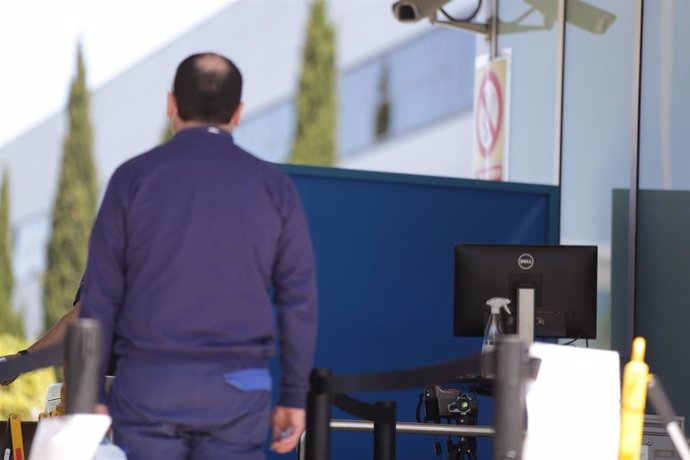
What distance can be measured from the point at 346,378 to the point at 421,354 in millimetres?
3010

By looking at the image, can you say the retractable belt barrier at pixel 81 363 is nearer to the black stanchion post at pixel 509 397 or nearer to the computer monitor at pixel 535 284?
the black stanchion post at pixel 509 397

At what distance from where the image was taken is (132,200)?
2734mm

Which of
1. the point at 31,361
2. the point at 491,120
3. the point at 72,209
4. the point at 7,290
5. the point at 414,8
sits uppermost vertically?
the point at 414,8

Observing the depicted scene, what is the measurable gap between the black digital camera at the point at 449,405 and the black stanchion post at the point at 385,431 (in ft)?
3.27

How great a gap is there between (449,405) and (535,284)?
2.07 ft

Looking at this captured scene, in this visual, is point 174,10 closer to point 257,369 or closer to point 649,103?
point 649,103

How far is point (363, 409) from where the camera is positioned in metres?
3.36

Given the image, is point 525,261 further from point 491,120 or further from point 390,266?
point 491,120

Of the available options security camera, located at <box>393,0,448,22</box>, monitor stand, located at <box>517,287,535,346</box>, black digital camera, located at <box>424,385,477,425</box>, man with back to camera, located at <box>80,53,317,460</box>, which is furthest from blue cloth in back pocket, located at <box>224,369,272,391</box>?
security camera, located at <box>393,0,448,22</box>

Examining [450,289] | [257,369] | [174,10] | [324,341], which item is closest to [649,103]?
[450,289]

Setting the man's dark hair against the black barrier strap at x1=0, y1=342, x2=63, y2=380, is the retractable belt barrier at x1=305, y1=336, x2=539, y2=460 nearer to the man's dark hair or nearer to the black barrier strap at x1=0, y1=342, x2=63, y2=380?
the man's dark hair

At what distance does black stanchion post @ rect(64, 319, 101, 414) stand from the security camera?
509 cm

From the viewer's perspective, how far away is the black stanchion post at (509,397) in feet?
7.34

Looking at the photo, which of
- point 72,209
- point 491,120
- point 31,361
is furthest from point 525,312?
point 72,209
